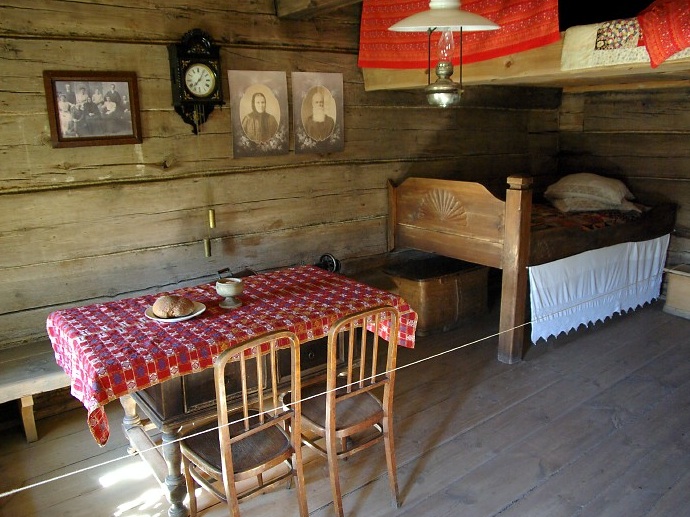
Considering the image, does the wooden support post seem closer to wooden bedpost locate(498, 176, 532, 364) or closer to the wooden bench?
the wooden bench

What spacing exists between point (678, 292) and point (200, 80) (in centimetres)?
391

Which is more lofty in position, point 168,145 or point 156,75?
point 156,75

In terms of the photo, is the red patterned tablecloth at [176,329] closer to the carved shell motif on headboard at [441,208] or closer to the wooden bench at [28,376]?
the wooden bench at [28,376]

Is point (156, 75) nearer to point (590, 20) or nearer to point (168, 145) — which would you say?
point (168, 145)

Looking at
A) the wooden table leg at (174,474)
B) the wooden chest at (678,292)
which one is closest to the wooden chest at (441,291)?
the wooden chest at (678,292)

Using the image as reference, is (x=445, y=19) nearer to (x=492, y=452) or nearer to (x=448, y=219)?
(x=448, y=219)

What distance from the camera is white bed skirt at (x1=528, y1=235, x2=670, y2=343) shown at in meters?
3.86

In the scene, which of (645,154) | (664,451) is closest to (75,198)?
(664,451)

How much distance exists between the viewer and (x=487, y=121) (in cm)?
494

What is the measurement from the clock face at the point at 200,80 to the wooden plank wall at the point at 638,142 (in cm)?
365

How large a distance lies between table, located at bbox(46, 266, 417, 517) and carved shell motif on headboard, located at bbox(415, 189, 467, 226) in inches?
48.9

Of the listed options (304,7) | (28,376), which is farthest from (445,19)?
(28,376)

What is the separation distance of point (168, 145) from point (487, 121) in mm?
2809

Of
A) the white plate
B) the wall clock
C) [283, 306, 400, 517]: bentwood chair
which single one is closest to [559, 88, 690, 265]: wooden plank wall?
the wall clock
